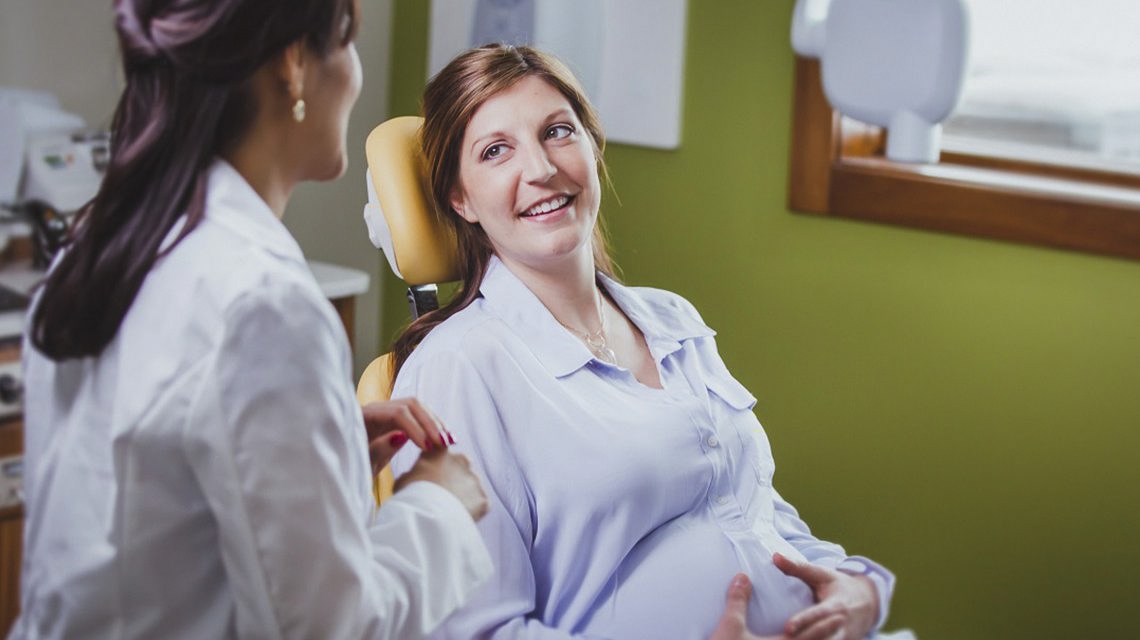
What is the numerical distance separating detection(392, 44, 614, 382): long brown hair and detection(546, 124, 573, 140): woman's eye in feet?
0.16

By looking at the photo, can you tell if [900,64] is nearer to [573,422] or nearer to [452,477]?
[573,422]

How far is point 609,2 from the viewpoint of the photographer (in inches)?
101

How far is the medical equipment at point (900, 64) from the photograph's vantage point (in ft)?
5.35

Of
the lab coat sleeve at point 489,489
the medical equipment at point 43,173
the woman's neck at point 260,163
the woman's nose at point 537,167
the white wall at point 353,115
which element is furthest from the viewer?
the white wall at point 353,115

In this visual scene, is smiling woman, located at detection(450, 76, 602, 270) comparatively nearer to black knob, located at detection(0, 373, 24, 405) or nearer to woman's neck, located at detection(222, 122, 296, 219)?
woman's neck, located at detection(222, 122, 296, 219)

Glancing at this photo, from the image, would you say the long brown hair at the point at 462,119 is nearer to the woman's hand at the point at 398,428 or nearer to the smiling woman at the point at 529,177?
the smiling woman at the point at 529,177

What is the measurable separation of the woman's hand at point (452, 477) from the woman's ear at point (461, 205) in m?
0.59

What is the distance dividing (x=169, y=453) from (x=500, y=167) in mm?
806

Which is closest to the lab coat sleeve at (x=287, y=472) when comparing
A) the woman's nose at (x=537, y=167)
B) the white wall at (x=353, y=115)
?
the woman's nose at (x=537, y=167)

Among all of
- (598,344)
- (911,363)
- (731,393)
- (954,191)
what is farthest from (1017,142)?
(598,344)

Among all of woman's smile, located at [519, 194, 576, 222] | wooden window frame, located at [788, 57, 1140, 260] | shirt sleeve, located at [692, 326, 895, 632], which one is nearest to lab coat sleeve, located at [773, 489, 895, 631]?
shirt sleeve, located at [692, 326, 895, 632]

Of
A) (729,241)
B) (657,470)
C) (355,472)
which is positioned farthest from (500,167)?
(729,241)

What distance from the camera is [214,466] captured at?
0.87 m

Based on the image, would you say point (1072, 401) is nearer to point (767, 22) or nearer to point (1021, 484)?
point (1021, 484)
